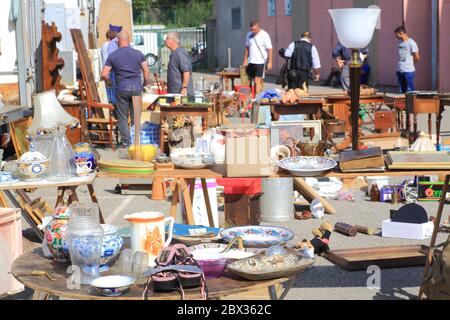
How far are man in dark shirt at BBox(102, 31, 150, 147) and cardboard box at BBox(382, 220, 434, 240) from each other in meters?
6.45

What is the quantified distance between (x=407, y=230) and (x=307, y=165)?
7.93 feet

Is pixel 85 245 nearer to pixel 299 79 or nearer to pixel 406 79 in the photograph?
pixel 299 79

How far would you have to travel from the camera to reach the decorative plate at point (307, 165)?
6.08m

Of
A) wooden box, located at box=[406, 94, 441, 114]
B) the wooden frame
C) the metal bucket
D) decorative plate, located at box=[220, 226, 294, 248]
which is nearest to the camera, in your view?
decorative plate, located at box=[220, 226, 294, 248]

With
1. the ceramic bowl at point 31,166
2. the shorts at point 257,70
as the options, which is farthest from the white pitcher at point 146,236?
the shorts at point 257,70

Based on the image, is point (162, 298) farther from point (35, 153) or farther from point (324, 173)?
point (35, 153)

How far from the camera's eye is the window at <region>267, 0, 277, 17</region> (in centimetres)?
3659

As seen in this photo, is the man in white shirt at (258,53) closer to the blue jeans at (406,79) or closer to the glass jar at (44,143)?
the blue jeans at (406,79)

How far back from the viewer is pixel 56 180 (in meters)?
6.43

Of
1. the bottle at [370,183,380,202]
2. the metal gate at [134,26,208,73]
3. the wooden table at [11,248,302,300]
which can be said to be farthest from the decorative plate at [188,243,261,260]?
the metal gate at [134,26,208,73]

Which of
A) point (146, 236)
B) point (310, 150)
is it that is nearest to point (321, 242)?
point (310, 150)

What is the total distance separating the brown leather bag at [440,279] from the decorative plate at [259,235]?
2.80ft

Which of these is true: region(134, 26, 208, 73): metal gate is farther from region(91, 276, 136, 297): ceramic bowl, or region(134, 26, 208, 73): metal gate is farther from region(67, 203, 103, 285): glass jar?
region(91, 276, 136, 297): ceramic bowl

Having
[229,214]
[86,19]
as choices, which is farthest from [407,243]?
[86,19]
